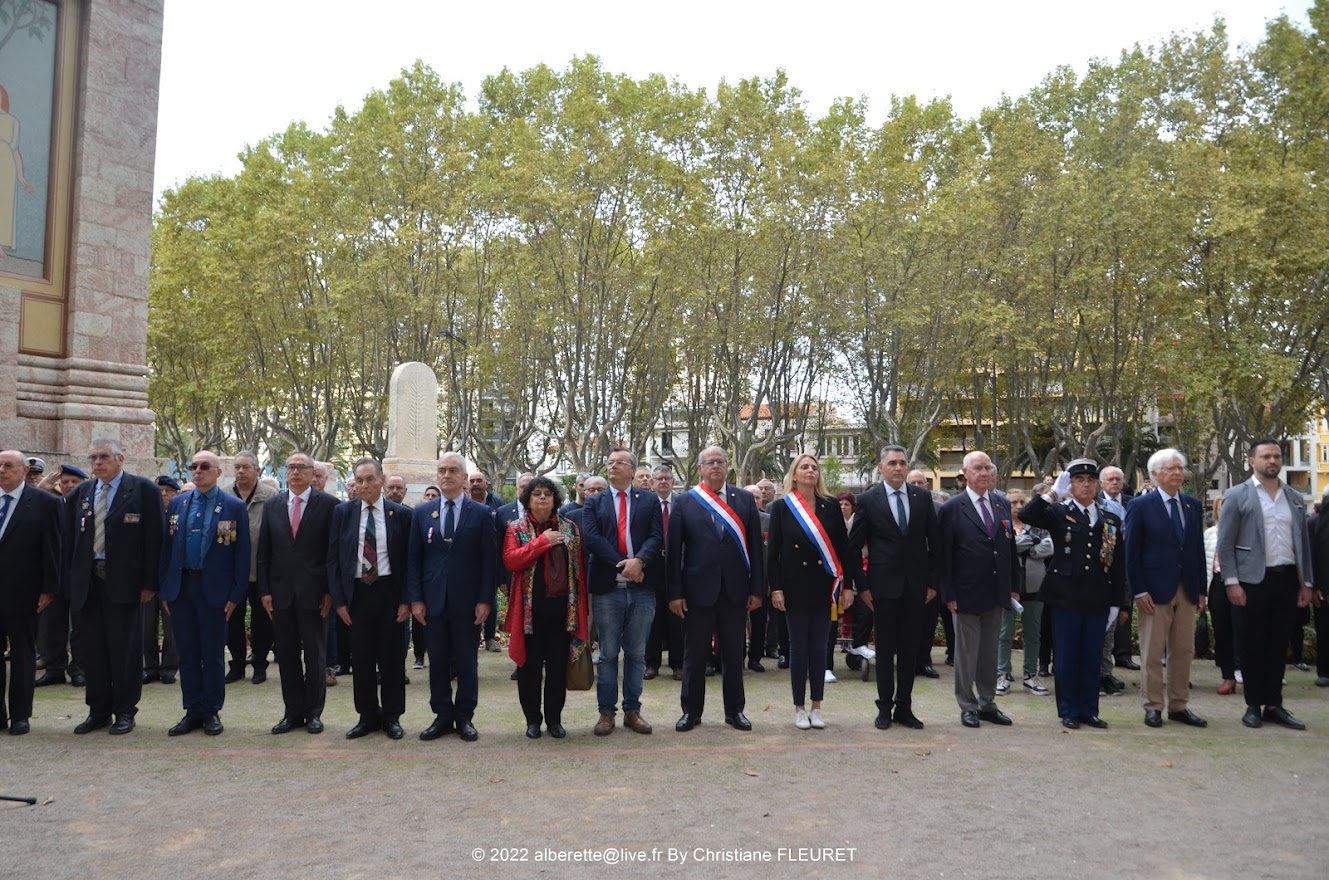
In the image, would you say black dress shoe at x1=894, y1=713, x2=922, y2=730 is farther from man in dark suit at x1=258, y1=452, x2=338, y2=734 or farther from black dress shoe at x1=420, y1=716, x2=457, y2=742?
man in dark suit at x1=258, y1=452, x2=338, y2=734

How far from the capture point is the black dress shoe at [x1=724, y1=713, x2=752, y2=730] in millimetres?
7129

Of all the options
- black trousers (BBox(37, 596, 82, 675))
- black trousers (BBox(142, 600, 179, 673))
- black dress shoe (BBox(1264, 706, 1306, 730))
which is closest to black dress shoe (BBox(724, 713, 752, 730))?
black dress shoe (BBox(1264, 706, 1306, 730))

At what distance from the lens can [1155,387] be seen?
1150 inches

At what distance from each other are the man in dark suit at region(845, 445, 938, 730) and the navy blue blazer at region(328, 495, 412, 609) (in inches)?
128

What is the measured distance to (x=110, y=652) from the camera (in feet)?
23.1

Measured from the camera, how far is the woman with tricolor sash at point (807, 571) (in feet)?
23.5

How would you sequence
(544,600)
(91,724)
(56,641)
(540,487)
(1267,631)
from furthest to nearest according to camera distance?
1. (56,641)
2. (1267,631)
3. (91,724)
4. (540,487)
5. (544,600)

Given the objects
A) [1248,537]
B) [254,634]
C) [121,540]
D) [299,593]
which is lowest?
[254,634]

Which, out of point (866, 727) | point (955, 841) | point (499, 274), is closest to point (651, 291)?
point (499, 274)

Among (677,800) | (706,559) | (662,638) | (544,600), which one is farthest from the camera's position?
(662,638)

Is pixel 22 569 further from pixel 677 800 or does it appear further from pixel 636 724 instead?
pixel 677 800

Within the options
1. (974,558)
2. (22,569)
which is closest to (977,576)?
(974,558)

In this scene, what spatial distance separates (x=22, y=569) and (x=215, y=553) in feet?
4.30

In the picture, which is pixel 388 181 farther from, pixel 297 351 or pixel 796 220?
pixel 796 220
